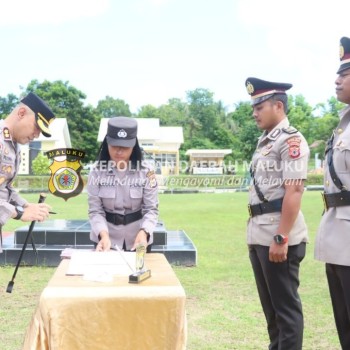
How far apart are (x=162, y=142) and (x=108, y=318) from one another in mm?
44996

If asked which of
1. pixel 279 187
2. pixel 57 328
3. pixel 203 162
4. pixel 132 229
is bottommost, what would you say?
pixel 203 162

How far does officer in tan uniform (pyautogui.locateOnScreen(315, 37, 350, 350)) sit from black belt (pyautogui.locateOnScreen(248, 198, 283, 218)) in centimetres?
39

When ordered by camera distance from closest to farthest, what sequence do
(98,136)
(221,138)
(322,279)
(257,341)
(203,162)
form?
(257,341)
(322,279)
(98,136)
(203,162)
(221,138)

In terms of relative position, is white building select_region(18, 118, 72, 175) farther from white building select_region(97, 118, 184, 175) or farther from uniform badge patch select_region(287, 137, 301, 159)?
uniform badge patch select_region(287, 137, 301, 159)

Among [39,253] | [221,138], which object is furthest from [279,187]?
[221,138]

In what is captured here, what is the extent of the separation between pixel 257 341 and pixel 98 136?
36.3 metres

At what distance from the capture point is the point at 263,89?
3.21 meters

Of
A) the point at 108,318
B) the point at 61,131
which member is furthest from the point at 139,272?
the point at 61,131

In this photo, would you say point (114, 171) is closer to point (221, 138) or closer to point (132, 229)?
point (132, 229)

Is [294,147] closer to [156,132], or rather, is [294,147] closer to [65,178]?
[65,178]

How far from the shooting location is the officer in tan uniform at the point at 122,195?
325 cm

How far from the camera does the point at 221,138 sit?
5591cm

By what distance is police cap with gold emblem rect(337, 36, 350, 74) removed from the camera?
2679 millimetres

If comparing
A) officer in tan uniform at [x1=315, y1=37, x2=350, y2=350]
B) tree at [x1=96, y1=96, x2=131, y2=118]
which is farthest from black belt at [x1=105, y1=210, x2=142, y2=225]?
tree at [x1=96, y1=96, x2=131, y2=118]
